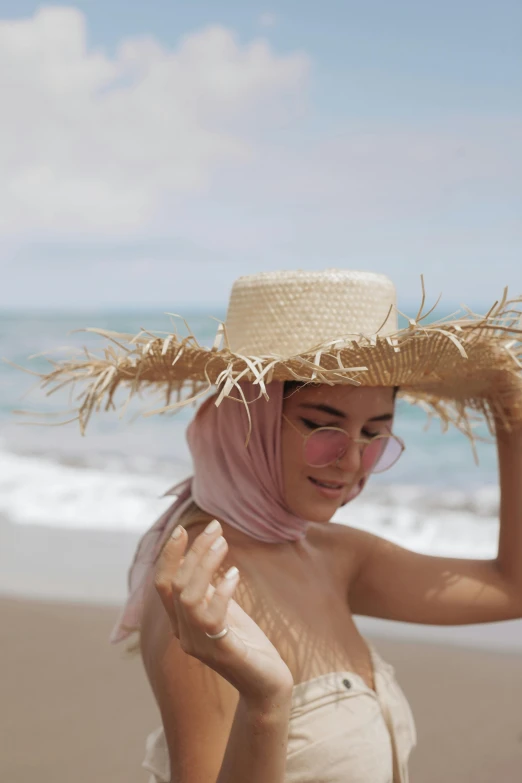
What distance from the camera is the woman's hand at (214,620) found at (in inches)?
53.4

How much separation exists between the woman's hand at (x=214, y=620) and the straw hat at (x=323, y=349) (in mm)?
453

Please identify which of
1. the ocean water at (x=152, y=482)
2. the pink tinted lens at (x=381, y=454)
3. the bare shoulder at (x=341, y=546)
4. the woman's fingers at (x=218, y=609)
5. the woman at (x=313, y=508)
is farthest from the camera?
the ocean water at (x=152, y=482)

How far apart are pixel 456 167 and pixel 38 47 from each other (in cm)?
1298

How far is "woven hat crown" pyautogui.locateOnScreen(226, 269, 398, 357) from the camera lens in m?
2.02

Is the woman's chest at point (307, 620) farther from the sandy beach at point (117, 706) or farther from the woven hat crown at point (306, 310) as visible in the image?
the sandy beach at point (117, 706)

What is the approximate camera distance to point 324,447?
194 centimetres

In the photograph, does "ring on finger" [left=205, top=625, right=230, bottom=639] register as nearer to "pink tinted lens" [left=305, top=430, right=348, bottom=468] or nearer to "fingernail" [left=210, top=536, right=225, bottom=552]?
"fingernail" [left=210, top=536, right=225, bottom=552]

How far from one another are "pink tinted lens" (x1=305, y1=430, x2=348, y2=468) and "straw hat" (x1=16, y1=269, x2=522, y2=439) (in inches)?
5.3

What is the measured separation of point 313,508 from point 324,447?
0.14m

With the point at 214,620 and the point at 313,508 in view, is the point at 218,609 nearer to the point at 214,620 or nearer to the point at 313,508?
the point at 214,620

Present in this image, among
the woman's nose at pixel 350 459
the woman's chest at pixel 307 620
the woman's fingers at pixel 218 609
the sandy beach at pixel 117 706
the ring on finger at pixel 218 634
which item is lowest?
the sandy beach at pixel 117 706

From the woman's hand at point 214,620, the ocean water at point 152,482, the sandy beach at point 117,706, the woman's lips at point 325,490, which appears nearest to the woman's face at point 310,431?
the woman's lips at point 325,490

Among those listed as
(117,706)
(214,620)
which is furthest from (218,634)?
(117,706)

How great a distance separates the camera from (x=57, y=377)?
2.12 m
